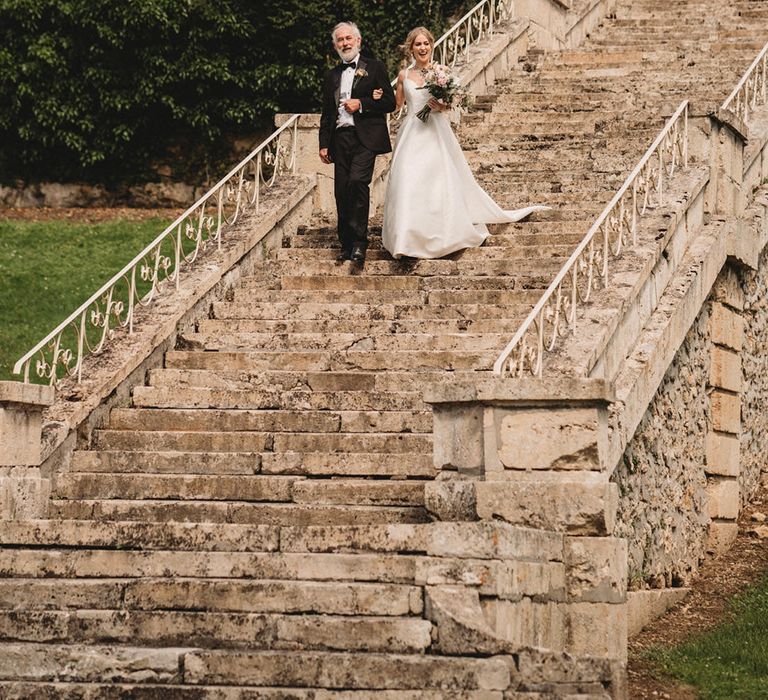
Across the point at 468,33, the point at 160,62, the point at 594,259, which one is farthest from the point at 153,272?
the point at 160,62

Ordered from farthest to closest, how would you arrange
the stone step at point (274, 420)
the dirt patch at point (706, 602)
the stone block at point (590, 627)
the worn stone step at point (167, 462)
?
the stone step at point (274, 420), the worn stone step at point (167, 462), the dirt patch at point (706, 602), the stone block at point (590, 627)

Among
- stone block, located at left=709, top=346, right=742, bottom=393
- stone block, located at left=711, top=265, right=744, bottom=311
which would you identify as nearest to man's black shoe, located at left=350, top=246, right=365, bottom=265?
stone block, located at left=711, top=265, right=744, bottom=311

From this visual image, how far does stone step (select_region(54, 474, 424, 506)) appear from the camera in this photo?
893 centimetres

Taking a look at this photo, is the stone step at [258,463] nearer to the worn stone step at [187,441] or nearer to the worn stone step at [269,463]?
the worn stone step at [269,463]

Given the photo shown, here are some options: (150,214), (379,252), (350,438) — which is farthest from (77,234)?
(350,438)

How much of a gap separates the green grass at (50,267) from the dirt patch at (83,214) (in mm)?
747

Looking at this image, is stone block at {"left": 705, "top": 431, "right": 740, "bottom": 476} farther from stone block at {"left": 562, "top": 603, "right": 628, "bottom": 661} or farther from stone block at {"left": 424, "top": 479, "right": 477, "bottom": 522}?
stone block at {"left": 424, "top": 479, "right": 477, "bottom": 522}

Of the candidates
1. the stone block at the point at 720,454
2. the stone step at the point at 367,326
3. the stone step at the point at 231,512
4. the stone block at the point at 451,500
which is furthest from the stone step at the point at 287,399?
the stone block at the point at 720,454

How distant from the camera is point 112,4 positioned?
21.1 metres

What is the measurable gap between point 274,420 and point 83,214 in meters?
12.1

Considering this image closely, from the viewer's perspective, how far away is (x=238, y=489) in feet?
29.8

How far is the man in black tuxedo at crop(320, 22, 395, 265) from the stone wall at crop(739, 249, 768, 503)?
3.11m

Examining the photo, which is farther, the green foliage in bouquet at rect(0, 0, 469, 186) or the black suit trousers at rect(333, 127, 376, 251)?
the green foliage in bouquet at rect(0, 0, 469, 186)

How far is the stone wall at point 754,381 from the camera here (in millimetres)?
12867
